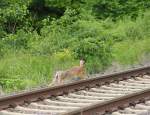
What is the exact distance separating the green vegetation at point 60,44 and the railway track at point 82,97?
4.70 feet

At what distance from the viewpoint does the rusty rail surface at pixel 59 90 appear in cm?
902

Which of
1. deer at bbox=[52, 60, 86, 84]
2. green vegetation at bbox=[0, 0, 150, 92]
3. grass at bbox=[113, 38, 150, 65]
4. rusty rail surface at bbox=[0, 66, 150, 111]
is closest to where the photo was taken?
rusty rail surface at bbox=[0, 66, 150, 111]

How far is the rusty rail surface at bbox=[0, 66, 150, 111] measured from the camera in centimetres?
902

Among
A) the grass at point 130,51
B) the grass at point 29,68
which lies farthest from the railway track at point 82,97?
the grass at point 130,51

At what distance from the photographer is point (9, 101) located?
903 cm

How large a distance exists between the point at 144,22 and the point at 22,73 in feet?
28.3

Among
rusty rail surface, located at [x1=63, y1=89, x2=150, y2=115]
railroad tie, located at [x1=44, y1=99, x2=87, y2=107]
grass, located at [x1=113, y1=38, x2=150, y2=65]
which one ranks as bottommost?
grass, located at [x1=113, y1=38, x2=150, y2=65]

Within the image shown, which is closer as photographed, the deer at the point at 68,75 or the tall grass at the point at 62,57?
the deer at the point at 68,75

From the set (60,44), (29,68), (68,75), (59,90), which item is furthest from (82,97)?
(60,44)

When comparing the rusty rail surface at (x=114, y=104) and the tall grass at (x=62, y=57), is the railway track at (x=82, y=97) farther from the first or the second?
the tall grass at (x=62, y=57)

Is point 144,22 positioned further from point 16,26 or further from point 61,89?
point 61,89

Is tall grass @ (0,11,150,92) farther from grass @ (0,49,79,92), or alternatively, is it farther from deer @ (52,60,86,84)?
deer @ (52,60,86,84)

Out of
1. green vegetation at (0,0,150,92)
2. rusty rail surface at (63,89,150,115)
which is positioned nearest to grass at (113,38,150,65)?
green vegetation at (0,0,150,92)

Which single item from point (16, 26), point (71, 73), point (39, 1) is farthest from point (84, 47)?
point (39, 1)
